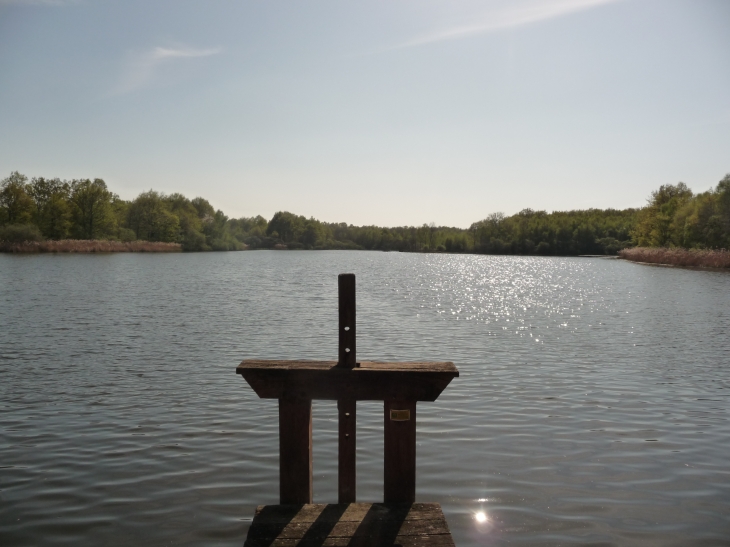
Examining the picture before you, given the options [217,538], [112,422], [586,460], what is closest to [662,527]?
[586,460]

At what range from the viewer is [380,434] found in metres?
9.48

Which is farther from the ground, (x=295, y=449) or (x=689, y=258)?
(x=689, y=258)

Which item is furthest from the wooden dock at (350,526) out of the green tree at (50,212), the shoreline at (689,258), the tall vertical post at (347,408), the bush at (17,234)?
the green tree at (50,212)

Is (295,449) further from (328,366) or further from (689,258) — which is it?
(689,258)

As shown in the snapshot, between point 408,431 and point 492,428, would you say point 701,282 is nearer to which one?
point 492,428

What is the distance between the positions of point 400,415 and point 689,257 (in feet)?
266

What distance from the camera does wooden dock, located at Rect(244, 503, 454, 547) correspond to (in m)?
4.94

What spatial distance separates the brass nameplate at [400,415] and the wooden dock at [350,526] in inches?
30.6

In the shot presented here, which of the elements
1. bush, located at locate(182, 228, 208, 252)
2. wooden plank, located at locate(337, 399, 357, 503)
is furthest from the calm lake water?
bush, located at locate(182, 228, 208, 252)

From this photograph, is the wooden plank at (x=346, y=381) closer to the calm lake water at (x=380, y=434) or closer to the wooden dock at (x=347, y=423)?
the wooden dock at (x=347, y=423)

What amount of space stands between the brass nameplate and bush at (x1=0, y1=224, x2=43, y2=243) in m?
96.9

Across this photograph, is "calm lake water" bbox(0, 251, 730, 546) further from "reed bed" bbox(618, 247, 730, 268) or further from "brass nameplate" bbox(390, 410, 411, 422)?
"reed bed" bbox(618, 247, 730, 268)

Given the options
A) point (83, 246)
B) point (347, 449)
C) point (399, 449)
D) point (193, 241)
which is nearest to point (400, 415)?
point (399, 449)

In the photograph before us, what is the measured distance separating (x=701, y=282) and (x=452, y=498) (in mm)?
48460
